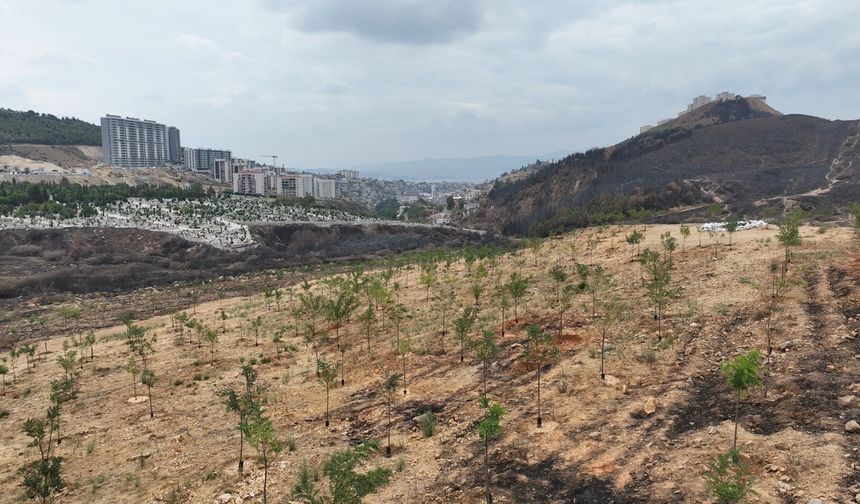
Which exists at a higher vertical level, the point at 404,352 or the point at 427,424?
the point at 404,352

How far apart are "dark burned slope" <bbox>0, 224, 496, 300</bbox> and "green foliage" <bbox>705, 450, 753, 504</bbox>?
5553 cm

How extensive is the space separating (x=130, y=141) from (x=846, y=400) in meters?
215

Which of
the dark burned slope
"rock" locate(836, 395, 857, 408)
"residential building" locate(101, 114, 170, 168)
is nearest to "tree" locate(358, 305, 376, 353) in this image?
"rock" locate(836, 395, 857, 408)

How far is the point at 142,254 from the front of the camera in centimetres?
6197

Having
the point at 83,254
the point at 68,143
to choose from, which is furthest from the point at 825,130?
the point at 68,143

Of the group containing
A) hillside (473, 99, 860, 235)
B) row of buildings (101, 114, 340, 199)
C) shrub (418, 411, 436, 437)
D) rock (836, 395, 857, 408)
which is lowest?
shrub (418, 411, 436, 437)

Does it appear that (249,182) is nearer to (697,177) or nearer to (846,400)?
(697,177)

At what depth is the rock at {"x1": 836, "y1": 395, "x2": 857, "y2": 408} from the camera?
10.1 metres

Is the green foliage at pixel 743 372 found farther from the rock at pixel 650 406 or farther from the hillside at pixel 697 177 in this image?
the hillside at pixel 697 177

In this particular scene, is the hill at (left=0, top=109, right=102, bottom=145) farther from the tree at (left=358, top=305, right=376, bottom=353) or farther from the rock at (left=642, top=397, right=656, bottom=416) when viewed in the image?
the rock at (left=642, top=397, right=656, bottom=416)

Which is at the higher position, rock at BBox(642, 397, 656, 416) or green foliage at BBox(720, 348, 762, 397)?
green foliage at BBox(720, 348, 762, 397)

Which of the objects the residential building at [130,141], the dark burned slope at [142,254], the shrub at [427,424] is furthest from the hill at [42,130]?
the shrub at [427,424]

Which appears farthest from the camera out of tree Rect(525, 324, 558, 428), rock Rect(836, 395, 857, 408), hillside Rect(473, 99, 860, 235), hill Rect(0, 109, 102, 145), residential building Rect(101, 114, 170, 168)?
residential building Rect(101, 114, 170, 168)

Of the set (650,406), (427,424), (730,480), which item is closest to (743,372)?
(730,480)
